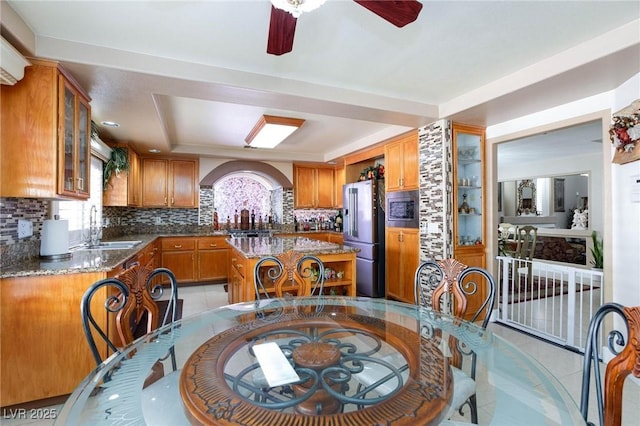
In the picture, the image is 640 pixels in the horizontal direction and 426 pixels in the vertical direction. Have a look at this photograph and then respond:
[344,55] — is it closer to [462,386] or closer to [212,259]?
[462,386]

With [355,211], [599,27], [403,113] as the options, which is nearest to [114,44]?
[403,113]

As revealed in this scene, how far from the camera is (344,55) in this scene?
2.20m

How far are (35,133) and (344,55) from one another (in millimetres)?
2083

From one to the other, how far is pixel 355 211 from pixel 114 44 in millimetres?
3591

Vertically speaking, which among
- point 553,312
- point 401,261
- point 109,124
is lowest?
point 553,312

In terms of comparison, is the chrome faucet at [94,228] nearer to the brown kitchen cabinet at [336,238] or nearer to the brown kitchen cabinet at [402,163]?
the brown kitchen cabinet at [336,238]

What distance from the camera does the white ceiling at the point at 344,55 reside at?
174 centimetres

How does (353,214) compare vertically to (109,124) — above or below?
below

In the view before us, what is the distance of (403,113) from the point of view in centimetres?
304

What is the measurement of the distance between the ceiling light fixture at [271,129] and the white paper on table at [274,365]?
8.58 ft

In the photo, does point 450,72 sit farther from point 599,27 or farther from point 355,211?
point 355,211

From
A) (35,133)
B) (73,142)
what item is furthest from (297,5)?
(73,142)

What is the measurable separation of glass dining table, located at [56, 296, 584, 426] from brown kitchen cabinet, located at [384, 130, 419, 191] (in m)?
2.33

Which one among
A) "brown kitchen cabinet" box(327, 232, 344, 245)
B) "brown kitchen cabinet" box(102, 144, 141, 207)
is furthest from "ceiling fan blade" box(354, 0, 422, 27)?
"brown kitchen cabinet" box(327, 232, 344, 245)
